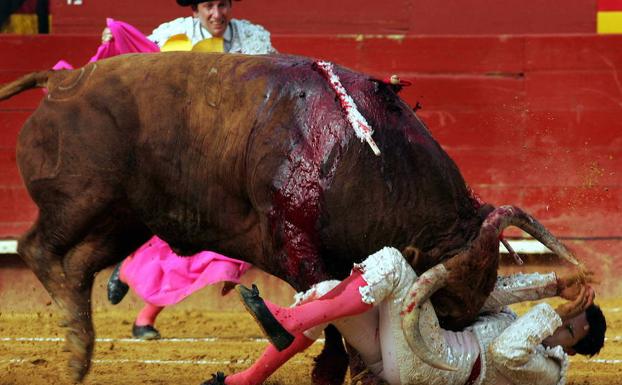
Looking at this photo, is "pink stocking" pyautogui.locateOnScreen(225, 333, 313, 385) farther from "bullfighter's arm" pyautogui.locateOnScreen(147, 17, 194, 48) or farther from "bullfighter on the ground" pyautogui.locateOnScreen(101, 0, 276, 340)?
"bullfighter's arm" pyautogui.locateOnScreen(147, 17, 194, 48)

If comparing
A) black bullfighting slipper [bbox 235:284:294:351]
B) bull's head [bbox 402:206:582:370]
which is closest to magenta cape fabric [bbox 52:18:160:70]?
black bullfighting slipper [bbox 235:284:294:351]

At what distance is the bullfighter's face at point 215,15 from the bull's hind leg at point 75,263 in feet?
4.58

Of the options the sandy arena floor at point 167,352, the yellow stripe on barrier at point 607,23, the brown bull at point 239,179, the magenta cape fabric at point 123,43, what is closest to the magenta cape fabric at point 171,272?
the sandy arena floor at point 167,352

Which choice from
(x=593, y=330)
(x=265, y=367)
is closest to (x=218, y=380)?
(x=265, y=367)

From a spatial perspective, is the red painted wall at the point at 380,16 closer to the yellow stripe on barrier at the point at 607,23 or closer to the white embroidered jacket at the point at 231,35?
the yellow stripe on barrier at the point at 607,23

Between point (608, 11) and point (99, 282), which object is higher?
point (608, 11)

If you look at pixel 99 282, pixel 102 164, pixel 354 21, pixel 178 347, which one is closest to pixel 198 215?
pixel 102 164

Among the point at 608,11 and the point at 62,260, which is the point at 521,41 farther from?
the point at 62,260

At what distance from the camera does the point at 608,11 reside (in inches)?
303

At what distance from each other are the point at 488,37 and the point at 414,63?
417 millimetres

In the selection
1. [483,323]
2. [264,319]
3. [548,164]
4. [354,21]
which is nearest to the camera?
[264,319]

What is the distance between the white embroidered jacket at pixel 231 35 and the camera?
570cm

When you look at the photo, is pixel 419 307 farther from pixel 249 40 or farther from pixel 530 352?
pixel 249 40

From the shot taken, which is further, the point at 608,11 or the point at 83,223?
the point at 608,11
